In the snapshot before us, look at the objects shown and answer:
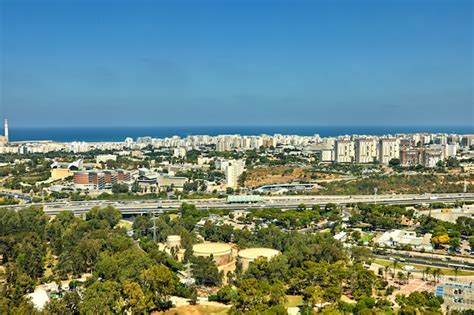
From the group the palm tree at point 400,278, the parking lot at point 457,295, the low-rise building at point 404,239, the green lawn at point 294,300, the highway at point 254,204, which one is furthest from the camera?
the highway at point 254,204

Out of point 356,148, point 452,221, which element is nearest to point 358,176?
point 356,148

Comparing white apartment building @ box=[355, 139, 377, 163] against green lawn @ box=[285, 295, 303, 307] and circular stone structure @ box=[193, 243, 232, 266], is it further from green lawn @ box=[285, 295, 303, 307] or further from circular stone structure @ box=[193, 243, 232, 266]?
green lawn @ box=[285, 295, 303, 307]

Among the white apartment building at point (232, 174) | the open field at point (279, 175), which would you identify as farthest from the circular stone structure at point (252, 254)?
the open field at point (279, 175)

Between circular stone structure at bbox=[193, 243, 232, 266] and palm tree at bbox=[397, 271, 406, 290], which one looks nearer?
palm tree at bbox=[397, 271, 406, 290]

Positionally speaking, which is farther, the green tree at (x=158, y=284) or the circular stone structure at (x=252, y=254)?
the circular stone structure at (x=252, y=254)

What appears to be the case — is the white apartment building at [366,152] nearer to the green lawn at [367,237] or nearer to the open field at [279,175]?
the open field at [279,175]

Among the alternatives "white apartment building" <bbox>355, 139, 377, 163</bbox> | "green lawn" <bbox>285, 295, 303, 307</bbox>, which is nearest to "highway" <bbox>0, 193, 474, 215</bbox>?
"green lawn" <bbox>285, 295, 303, 307</bbox>
